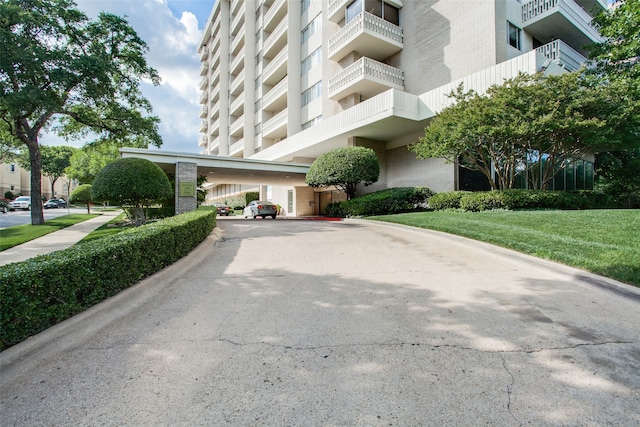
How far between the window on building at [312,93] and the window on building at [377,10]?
537 cm

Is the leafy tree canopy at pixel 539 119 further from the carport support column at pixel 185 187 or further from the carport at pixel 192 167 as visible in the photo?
the carport support column at pixel 185 187

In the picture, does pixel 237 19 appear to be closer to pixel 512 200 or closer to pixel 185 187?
pixel 185 187

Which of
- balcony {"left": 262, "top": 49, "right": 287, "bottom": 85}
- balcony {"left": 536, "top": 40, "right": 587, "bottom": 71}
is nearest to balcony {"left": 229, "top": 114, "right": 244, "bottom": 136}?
balcony {"left": 262, "top": 49, "right": 287, "bottom": 85}

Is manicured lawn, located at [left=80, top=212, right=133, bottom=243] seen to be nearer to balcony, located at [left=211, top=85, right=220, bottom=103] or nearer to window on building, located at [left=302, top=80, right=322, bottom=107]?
window on building, located at [left=302, top=80, right=322, bottom=107]

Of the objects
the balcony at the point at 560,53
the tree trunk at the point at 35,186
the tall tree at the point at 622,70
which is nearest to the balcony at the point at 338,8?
the balcony at the point at 560,53

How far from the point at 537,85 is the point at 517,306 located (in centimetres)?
1156

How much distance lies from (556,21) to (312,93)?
642 inches

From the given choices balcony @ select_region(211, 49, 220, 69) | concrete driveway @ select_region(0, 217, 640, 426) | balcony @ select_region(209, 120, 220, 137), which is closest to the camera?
concrete driveway @ select_region(0, 217, 640, 426)

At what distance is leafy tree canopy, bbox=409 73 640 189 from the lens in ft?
37.4

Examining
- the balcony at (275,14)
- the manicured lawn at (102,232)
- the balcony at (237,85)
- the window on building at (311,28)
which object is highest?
the balcony at (275,14)

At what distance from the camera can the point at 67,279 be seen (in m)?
3.34

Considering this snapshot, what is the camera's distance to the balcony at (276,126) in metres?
28.1

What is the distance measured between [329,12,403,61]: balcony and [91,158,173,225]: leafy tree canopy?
1447 centimetres

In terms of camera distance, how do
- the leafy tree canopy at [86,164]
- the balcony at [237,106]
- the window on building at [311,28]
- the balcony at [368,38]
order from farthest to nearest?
1. the leafy tree canopy at [86,164]
2. the balcony at [237,106]
3. the window on building at [311,28]
4. the balcony at [368,38]
